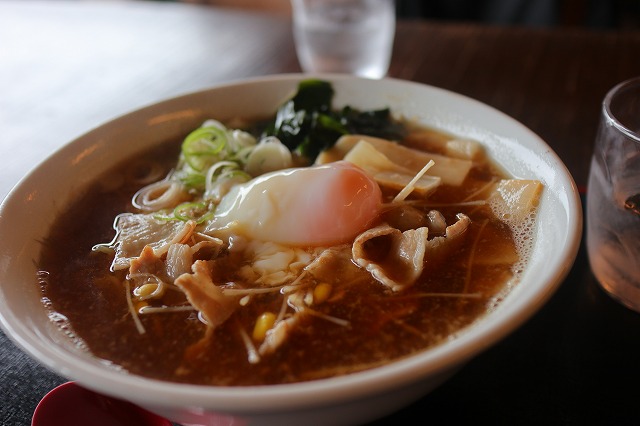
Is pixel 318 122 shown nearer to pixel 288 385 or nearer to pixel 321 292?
pixel 321 292

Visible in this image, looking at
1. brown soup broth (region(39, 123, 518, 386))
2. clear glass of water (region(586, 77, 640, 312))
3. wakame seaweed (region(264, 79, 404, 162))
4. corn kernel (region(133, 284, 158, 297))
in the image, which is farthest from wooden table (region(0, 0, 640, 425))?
wakame seaweed (region(264, 79, 404, 162))

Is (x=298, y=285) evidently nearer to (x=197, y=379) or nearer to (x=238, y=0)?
(x=197, y=379)

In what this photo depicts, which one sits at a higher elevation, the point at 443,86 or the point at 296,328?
the point at 296,328

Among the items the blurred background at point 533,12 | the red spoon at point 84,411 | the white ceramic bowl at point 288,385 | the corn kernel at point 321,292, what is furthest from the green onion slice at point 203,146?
the blurred background at point 533,12

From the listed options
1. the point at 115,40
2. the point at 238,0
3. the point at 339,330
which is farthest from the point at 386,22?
the point at 238,0

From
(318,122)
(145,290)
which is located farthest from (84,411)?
(318,122)

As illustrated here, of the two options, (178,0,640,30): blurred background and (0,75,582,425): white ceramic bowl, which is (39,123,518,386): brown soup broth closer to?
(0,75,582,425): white ceramic bowl
